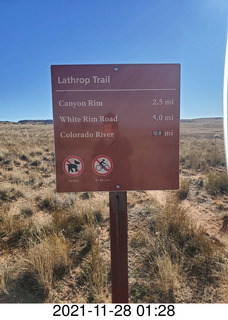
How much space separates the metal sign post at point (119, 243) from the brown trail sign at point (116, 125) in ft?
0.56

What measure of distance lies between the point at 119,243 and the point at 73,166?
982 mm

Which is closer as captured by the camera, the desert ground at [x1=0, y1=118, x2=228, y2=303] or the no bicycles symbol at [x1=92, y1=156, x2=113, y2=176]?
the no bicycles symbol at [x1=92, y1=156, x2=113, y2=176]

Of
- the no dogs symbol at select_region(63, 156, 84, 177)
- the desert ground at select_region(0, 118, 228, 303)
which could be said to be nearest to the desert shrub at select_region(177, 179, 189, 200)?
the desert ground at select_region(0, 118, 228, 303)

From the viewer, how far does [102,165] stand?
2.00m

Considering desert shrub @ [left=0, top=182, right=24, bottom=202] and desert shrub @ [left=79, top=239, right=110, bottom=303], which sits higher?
desert shrub @ [left=0, top=182, right=24, bottom=202]

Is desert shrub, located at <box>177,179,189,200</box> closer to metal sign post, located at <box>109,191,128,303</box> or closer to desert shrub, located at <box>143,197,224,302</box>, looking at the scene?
desert shrub, located at <box>143,197,224,302</box>

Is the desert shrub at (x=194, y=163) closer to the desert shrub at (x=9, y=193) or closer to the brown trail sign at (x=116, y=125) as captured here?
the desert shrub at (x=9, y=193)

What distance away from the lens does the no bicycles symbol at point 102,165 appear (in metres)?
1.98

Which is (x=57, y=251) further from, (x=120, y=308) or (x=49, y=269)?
(x=120, y=308)

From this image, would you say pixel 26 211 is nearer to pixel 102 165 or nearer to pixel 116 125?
pixel 102 165

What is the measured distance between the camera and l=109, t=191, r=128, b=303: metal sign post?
210 centimetres

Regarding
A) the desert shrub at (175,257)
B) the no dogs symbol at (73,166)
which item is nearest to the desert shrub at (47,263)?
the desert shrub at (175,257)

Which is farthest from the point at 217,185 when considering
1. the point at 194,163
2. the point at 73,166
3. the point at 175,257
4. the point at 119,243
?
the point at 73,166

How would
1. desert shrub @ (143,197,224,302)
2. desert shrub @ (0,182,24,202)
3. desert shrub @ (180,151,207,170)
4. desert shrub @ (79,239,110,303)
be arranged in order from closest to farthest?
desert shrub @ (79,239,110,303) < desert shrub @ (143,197,224,302) < desert shrub @ (0,182,24,202) < desert shrub @ (180,151,207,170)
